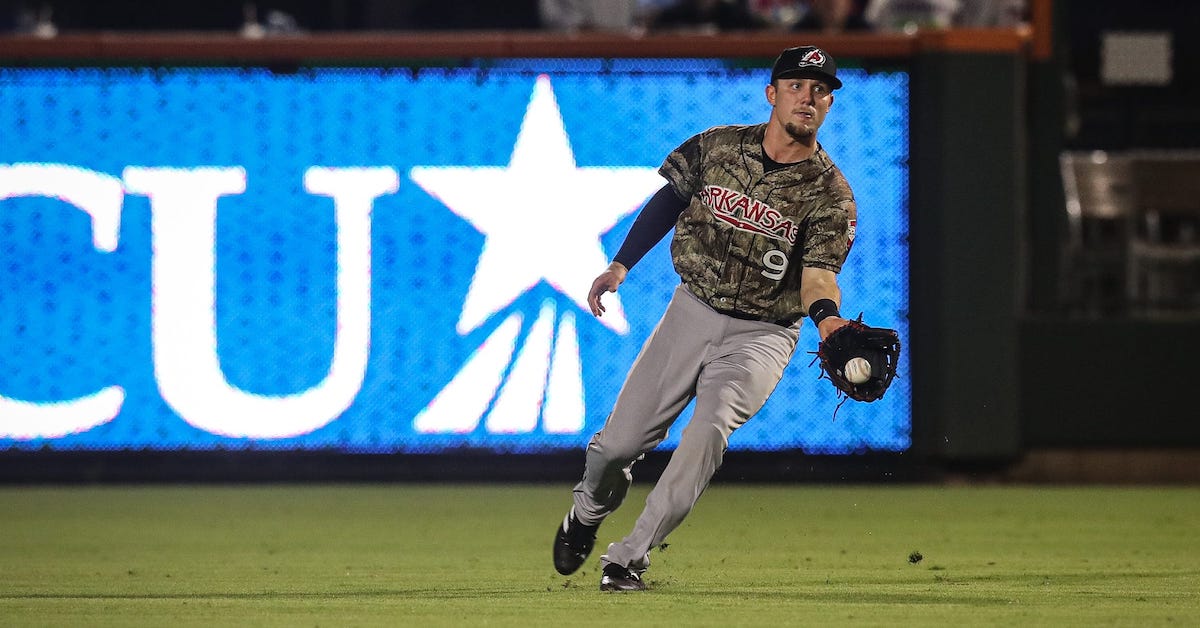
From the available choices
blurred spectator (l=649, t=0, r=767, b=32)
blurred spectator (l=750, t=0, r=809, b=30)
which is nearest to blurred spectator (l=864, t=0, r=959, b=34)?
blurred spectator (l=750, t=0, r=809, b=30)

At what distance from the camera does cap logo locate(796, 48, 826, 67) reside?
Result: 21.0ft

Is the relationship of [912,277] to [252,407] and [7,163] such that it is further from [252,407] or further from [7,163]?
[7,163]

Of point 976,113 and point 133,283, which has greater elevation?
point 976,113

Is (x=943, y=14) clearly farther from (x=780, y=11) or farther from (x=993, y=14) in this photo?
(x=780, y=11)

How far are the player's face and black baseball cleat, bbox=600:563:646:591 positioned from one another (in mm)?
1633

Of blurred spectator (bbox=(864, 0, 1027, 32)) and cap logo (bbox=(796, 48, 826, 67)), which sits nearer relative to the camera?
cap logo (bbox=(796, 48, 826, 67))

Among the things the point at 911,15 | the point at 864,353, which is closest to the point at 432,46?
the point at 911,15

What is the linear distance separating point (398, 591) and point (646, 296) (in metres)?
4.90

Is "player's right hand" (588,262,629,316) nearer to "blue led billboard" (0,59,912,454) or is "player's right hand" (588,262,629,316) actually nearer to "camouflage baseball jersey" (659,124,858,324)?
"camouflage baseball jersey" (659,124,858,324)

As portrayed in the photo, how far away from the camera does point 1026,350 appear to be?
38.0 ft

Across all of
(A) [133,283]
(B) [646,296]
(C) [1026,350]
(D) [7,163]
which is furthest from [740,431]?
(D) [7,163]

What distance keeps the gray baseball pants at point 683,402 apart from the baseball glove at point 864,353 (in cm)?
45

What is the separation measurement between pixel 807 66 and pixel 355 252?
5.39 metres

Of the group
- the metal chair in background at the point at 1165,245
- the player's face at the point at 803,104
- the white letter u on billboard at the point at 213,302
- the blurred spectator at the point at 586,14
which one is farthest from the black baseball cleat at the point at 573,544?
the metal chair in background at the point at 1165,245
